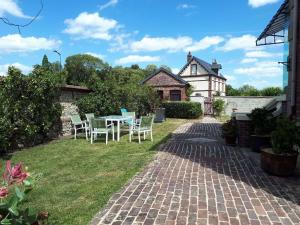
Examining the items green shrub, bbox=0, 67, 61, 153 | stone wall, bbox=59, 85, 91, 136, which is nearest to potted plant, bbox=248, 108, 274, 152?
green shrub, bbox=0, 67, 61, 153

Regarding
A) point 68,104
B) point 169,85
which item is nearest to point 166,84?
point 169,85

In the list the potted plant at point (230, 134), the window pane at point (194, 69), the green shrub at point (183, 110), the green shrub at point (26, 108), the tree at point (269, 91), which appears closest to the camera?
the green shrub at point (26, 108)

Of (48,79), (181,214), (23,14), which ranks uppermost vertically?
(23,14)

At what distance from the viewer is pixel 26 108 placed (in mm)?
9852

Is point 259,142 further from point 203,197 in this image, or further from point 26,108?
point 26,108

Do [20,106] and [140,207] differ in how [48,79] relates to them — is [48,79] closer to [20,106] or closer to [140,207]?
[20,106]

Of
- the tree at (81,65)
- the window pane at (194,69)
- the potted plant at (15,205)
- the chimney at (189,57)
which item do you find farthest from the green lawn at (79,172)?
the tree at (81,65)

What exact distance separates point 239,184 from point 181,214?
5.89 ft

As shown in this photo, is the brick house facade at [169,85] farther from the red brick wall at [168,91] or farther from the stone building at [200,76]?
the stone building at [200,76]

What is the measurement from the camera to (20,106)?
31.6 ft

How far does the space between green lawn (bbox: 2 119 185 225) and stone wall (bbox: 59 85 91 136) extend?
155cm

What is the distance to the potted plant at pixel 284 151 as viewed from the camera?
19.4ft

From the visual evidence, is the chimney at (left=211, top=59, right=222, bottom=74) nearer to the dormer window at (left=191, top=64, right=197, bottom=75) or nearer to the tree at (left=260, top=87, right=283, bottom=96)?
the dormer window at (left=191, top=64, right=197, bottom=75)

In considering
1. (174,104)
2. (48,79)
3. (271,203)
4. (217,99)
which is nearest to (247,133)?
(271,203)
